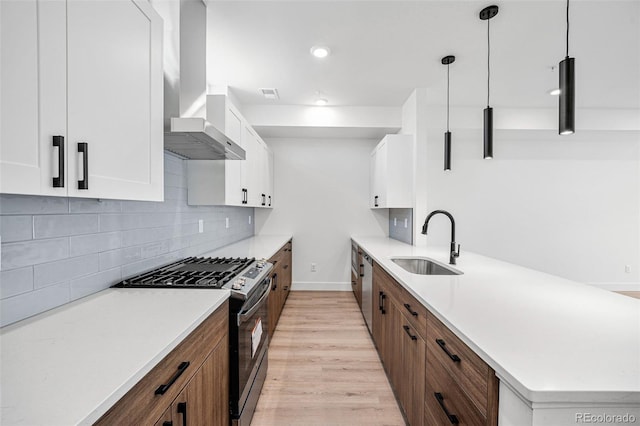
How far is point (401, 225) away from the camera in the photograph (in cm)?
391

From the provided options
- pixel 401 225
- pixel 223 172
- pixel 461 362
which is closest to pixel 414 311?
pixel 461 362

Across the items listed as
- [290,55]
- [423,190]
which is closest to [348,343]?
[423,190]

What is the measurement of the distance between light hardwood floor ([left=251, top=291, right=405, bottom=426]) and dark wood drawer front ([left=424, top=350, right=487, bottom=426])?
67 centimetres

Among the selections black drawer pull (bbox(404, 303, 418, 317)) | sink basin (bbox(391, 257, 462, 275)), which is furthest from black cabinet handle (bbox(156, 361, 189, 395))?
sink basin (bbox(391, 257, 462, 275))

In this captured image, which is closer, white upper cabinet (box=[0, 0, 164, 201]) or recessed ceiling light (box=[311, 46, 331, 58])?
white upper cabinet (box=[0, 0, 164, 201])

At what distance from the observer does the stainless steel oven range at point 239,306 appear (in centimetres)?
146

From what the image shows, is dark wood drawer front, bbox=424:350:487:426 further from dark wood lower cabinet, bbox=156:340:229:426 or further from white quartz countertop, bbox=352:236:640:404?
dark wood lower cabinet, bbox=156:340:229:426

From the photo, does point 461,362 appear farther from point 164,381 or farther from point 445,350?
point 164,381

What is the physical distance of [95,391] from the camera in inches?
A: 24.5

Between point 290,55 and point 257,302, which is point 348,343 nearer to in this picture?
point 257,302

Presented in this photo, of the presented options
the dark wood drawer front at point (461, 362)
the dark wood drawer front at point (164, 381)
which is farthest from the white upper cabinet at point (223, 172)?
the dark wood drawer front at point (461, 362)

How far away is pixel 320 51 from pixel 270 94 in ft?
3.74

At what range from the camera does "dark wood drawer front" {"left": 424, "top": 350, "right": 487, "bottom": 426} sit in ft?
3.16

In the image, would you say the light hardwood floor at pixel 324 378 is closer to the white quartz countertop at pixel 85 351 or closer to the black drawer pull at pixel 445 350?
the black drawer pull at pixel 445 350
